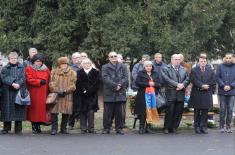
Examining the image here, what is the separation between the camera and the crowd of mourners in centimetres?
1318

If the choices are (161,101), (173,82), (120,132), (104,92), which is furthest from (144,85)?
(120,132)

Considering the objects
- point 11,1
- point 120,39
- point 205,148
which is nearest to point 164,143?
point 205,148

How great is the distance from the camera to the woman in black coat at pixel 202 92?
547 inches

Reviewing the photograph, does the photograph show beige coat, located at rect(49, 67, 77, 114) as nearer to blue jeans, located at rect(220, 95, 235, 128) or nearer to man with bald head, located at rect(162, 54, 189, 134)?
man with bald head, located at rect(162, 54, 189, 134)

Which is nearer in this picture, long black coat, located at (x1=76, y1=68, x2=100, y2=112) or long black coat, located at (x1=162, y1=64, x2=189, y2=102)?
long black coat, located at (x1=76, y1=68, x2=100, y2=112)

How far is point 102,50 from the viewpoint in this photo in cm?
2500

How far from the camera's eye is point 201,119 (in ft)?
46.1

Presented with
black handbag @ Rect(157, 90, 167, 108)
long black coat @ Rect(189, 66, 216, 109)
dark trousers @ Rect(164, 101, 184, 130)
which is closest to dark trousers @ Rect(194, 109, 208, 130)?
long black coat @ Rect(189, 66, 216, 109)

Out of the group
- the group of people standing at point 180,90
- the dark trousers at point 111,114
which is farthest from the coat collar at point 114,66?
the dark trousers at point 111,114

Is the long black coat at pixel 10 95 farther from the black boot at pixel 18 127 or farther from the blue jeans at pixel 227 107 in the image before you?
the blue jeans at pixel 227 107

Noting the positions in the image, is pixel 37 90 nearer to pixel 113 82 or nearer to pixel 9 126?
pixel 9 126

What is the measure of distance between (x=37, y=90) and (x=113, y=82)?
177 centimetres

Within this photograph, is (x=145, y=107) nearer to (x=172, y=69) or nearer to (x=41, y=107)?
(x=172, y=69)

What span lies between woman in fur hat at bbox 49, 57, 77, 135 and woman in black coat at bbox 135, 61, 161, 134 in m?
1.61
